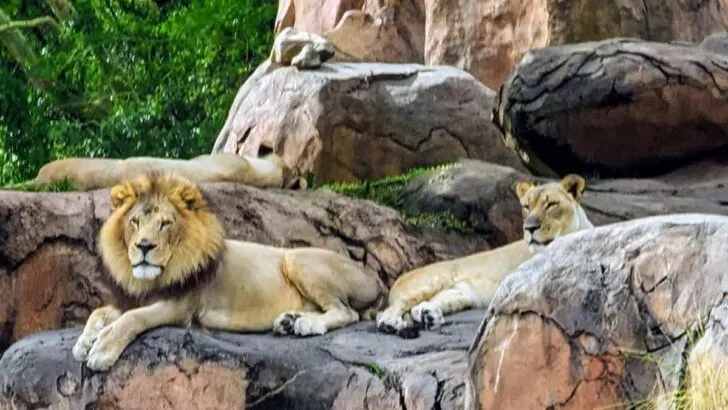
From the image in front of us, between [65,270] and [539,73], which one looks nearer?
[65,270]

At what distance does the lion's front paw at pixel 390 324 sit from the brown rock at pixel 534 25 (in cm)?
517

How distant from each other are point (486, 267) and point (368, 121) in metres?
2.94

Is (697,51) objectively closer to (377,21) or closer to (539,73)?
(539,73)

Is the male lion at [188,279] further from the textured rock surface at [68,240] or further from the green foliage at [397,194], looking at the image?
the green foliage at [397,194]

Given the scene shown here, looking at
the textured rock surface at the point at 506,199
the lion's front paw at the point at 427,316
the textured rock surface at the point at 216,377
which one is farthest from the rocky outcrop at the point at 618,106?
the textured rock surface at the point at 216,377

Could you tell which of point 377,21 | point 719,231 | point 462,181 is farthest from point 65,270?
point 377,21

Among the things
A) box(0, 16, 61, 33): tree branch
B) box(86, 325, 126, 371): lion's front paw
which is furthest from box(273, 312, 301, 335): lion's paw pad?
box(0, 16, 61, 33): tree branch

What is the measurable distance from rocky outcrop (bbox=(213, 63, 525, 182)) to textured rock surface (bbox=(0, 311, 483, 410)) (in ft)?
14.4

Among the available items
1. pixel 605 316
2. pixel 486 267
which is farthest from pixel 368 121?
pixel 605 316

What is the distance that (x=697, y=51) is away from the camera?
10305 millimetres

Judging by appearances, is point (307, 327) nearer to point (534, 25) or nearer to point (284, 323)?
point (284, 323)

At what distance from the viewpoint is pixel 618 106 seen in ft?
32.9

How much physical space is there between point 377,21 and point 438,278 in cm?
558

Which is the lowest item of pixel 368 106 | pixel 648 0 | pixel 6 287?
pixel 6 287
